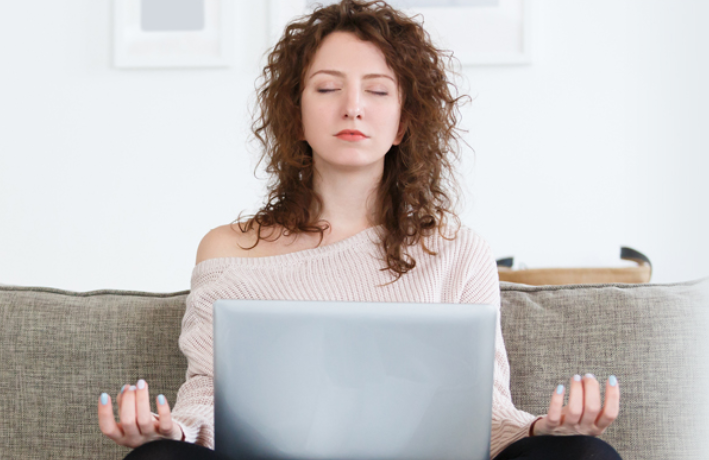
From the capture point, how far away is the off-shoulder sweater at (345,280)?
1.29 meters

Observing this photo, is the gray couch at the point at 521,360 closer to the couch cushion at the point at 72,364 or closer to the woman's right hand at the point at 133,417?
the couch cushion at the point at 72,364

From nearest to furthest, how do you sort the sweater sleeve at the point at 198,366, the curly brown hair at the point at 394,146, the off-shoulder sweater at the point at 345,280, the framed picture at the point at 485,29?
the sweater sleeve at the point at 198,366
the off-shoulder sweater at the point at 345,280
the curly brown hair at the point at 394,146
the framed picture at the point at 485,29

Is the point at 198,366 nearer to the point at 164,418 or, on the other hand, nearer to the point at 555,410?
the point at 164,418

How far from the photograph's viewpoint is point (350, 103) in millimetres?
1337

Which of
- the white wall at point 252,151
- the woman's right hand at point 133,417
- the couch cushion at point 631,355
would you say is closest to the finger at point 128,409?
the woman's right hand at point 133,417

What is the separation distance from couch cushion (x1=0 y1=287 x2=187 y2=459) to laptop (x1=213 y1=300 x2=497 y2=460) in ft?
A: 2.06

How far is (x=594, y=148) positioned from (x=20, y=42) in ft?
7.02

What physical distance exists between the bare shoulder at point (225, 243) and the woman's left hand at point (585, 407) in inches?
29.7

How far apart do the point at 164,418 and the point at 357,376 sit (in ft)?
0.96

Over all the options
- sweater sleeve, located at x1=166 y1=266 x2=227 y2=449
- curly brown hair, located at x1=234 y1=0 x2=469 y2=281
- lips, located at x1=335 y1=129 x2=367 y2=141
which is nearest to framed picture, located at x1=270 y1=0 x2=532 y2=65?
curly brown hair, located at x1=234 y1=0 x2=469 y2=281

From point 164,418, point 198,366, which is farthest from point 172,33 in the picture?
point 164,418

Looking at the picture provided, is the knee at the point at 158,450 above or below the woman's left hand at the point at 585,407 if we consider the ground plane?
below

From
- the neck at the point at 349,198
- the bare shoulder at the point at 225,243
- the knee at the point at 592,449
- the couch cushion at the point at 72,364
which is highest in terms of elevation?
the neck at the point at 349,198

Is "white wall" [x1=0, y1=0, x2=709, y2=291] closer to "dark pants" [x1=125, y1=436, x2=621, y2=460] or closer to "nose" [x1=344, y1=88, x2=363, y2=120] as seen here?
"nose" [x1=344, y1=88, x2=363, y2=120]
